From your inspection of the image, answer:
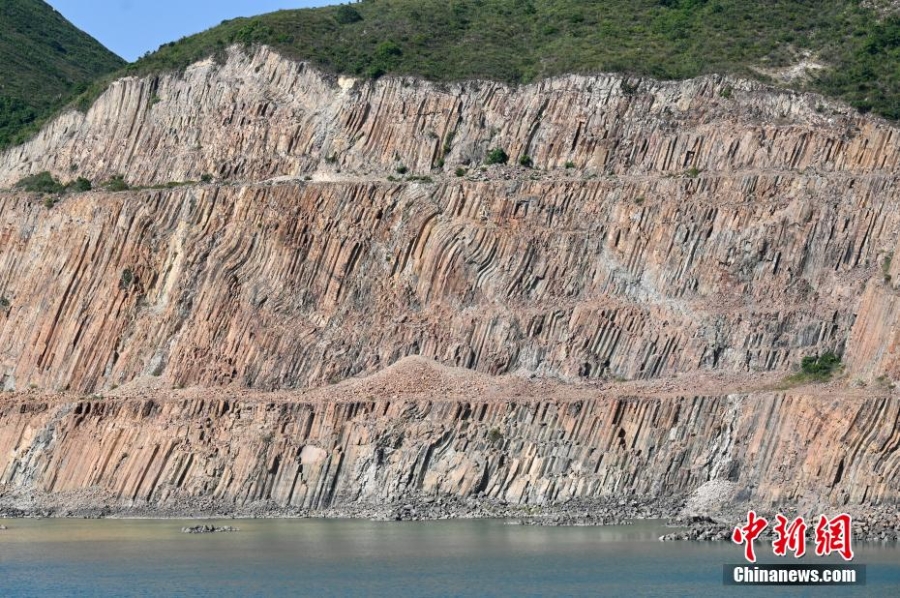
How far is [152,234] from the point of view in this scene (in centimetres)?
9100

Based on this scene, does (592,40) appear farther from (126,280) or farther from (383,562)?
(383,562)

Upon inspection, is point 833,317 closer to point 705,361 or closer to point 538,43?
point 705,361

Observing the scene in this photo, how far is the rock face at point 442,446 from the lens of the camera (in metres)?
68.9

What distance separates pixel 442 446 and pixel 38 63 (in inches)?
2430

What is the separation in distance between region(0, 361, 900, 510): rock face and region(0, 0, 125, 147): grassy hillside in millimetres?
27706

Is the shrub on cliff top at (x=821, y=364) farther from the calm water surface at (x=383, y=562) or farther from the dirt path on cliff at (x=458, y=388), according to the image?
the calm water surface at (x=383, y=562)

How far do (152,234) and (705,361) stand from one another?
27.6 metres

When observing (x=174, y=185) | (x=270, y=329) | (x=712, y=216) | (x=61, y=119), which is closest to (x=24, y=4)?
(x=61, y=119)

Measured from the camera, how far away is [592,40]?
99.9 meters
